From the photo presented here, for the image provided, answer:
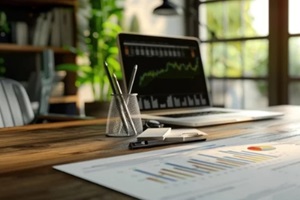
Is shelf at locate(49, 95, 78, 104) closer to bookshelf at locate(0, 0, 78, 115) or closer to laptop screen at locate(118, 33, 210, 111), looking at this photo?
bookshelf at locate(0, 0, 78, 115)

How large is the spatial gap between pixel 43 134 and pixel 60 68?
7.05 ft

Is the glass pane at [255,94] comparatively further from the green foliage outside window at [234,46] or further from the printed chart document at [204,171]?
the printed chart document at [204,171]

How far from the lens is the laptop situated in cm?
125

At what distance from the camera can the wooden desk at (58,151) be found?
52 cm

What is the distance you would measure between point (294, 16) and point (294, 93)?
578mm

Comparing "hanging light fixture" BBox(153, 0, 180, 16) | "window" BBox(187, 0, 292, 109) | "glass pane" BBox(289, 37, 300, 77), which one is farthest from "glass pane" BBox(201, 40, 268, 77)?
"hanging light fixture" BBox(153, 0, 180, 16)

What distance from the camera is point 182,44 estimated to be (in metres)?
1.46

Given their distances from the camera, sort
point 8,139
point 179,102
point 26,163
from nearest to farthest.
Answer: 1. point 26,163
2. point 8,139
3. point 179,102

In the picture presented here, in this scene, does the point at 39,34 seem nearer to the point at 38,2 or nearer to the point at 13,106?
the point at 38,2

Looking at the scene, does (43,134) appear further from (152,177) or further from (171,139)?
(152,177)

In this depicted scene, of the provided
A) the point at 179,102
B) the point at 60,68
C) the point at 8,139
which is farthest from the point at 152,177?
the point at 60,68

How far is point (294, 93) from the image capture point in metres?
3.13

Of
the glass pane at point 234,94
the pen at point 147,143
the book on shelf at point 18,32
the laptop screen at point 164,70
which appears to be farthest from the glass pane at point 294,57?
the pen at point 147,143

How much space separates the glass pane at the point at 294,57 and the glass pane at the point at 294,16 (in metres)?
0.07
